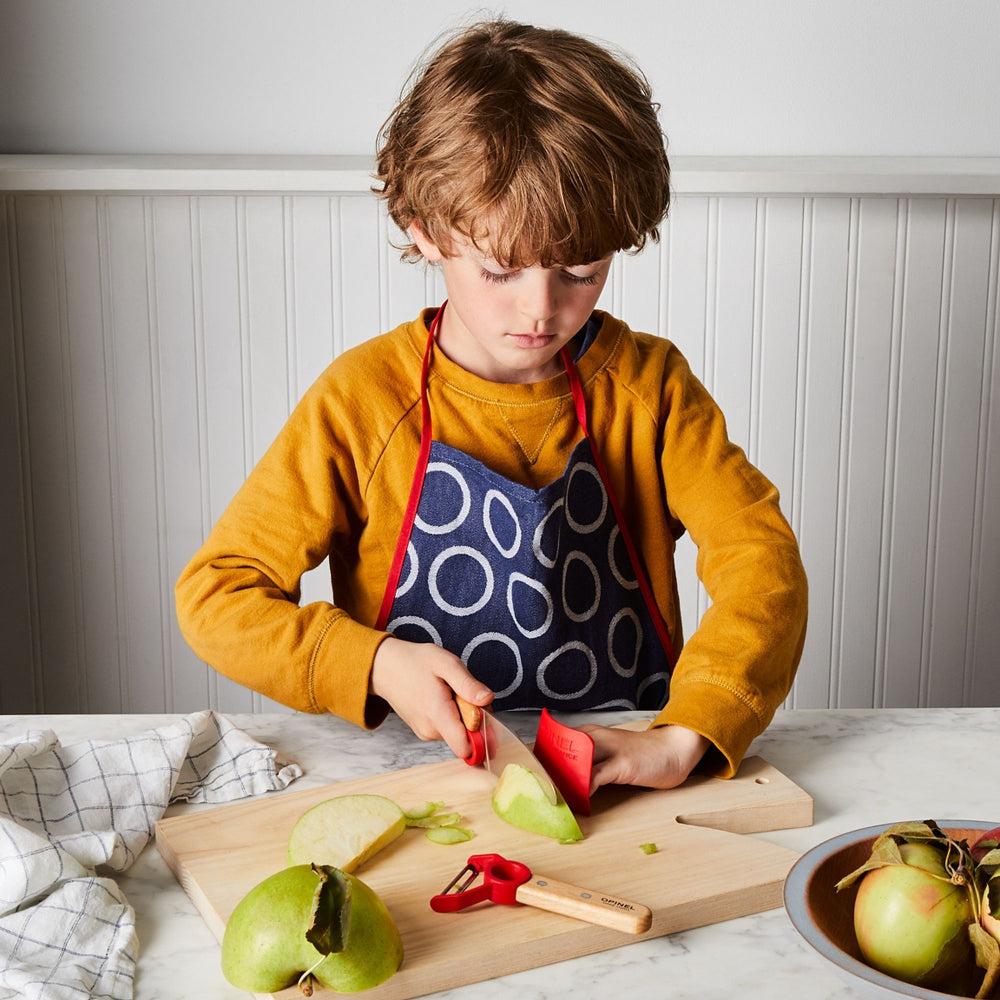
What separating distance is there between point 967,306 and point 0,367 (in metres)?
1.63

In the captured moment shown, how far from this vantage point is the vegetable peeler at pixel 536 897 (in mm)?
674

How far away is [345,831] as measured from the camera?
0.76m

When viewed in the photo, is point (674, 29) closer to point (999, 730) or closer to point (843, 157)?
point (843, 157)

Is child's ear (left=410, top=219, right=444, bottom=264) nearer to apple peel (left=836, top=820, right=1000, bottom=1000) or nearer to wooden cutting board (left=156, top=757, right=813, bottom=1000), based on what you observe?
wooden cutting board (left=156, top=757, right=813, bottom=1000)

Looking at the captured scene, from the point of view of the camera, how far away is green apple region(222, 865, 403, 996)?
60 cm

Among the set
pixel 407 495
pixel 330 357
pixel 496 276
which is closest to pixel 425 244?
pixel 496 276

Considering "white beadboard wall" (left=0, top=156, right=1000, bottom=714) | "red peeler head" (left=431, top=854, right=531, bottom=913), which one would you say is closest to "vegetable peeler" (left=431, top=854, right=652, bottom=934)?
"red peeler head" (left=431, top=854, right=531, bottom=913)

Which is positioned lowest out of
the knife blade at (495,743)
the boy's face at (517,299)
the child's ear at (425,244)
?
the knife blade at (495,743)

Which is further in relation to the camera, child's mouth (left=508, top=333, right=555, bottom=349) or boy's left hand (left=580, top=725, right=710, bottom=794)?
child's mouth (left=508, top=333, right=555, bottom=349)

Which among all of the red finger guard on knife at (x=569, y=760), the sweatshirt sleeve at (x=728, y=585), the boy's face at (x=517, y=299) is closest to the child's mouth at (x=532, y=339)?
the boy's face at (x=517, y=299)

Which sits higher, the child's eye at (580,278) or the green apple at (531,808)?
the child's eye at (580,278)

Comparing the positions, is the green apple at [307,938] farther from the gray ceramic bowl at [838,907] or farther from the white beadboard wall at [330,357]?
the white beadboard wall at [330,357]

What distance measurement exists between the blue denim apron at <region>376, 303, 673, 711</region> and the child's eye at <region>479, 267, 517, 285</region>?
19 cm

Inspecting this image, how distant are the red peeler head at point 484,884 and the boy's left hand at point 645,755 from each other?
0.13m
